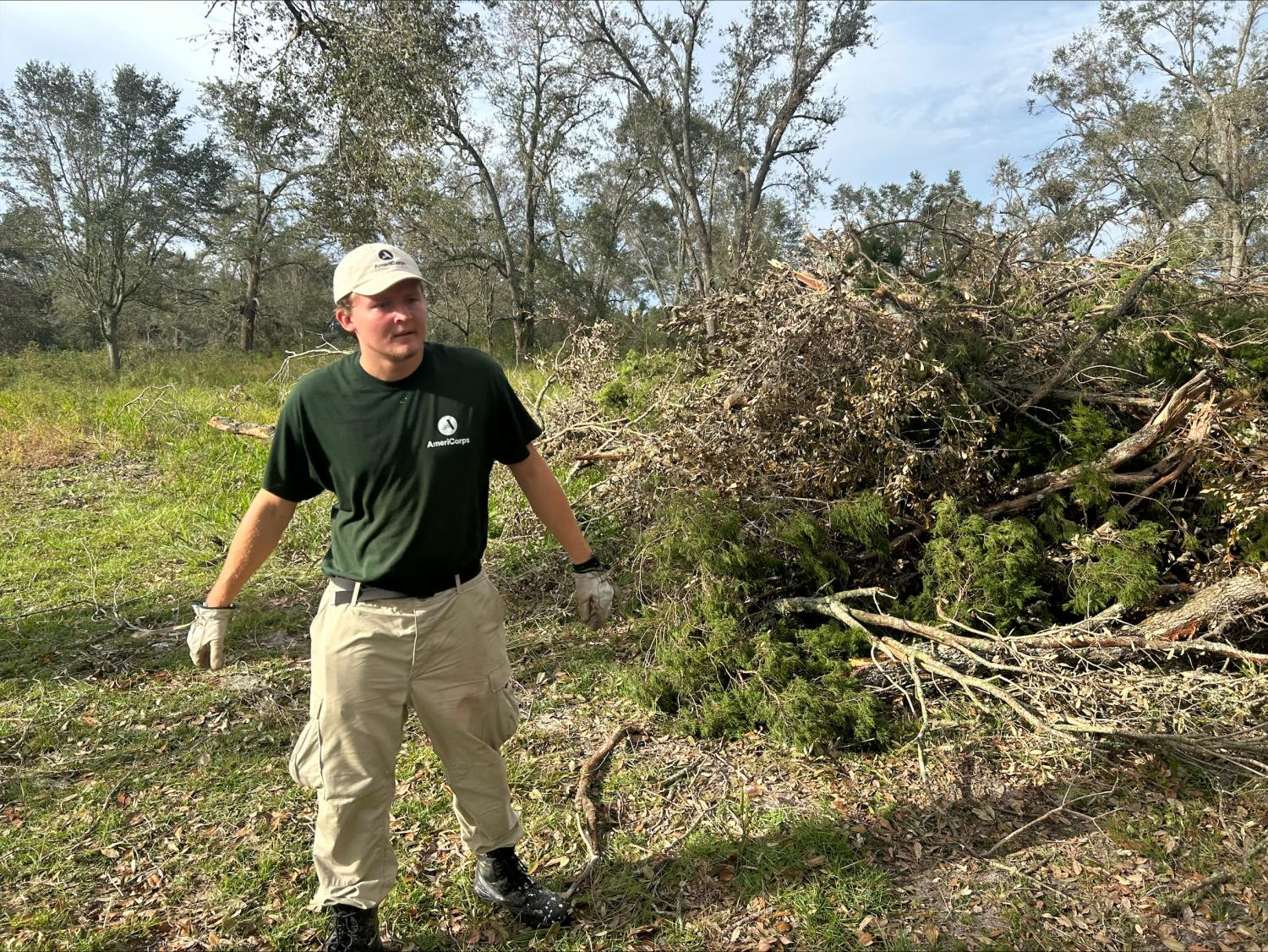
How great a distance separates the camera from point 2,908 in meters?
2.40

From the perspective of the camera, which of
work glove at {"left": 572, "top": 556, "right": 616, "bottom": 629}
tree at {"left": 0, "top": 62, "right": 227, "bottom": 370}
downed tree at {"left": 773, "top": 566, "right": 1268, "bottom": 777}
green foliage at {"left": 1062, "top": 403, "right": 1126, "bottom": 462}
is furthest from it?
tree at {"left": 0, "top": 62, "right": 227, "bottom": 370}

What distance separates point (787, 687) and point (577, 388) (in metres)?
3.51

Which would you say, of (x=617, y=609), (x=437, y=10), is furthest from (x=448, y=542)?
(x=437, y=10)

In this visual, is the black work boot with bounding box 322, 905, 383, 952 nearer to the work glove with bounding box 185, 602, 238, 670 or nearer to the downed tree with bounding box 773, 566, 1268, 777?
the work glove with bounding box 185, 602, 238, 670

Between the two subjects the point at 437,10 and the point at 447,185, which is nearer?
the point at 437,10

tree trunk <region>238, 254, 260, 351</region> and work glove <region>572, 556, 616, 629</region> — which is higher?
tree trunk <region>238, 254, 260, 351</region>

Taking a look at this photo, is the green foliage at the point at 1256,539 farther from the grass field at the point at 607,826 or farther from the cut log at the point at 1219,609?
the grass field at the point at 607,826

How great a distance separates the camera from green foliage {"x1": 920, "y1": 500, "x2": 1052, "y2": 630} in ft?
10.9

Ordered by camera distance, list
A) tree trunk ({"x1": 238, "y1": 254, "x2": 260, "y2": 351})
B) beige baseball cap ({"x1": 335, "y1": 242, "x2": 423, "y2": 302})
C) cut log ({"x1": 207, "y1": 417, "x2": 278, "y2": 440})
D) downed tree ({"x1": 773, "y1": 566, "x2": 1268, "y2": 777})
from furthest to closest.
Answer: tree trunk ({"x1": 238, "y1": 254, "x2": 260, "y2": 351})
cut log ({"x1": 207, "y1": 417, "x2": 278, "y2": 440})
downed tree ({"x1": 773, "y1": 566, "x2": 1268, "y2": 777})
beige baseball cap ({"x1": 335, "y1": 242, "x2": 423, "y2": 302})

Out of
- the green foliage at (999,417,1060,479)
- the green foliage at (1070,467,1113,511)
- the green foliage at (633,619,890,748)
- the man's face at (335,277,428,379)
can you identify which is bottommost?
the green foliage at (633,619,890,748)

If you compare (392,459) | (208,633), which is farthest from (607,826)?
(392,459)

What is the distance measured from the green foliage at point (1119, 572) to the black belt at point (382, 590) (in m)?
2.81

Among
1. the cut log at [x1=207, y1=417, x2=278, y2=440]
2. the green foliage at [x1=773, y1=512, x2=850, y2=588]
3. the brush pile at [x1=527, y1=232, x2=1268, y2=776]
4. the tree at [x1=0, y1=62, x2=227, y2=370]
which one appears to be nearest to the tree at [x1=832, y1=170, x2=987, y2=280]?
the brush pile at [x1=527, y1=232, x2=1268, y2=776]

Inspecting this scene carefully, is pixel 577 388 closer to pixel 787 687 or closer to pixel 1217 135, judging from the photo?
pixel 787 687
